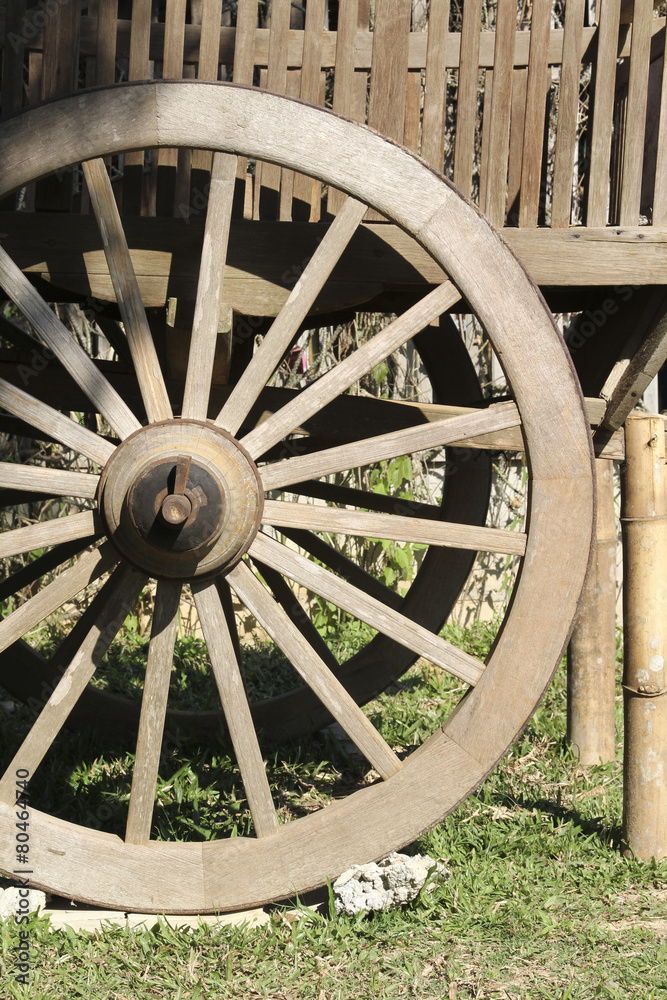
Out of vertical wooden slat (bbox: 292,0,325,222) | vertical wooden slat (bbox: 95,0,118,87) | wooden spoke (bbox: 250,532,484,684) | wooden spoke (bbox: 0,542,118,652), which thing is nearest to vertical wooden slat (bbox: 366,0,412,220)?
vertical wooden slat (bbox: 292,0,325,222)

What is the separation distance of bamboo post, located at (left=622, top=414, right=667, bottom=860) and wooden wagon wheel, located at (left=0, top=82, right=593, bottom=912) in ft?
1.63

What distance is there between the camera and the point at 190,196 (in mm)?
2307

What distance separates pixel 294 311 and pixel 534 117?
87cm

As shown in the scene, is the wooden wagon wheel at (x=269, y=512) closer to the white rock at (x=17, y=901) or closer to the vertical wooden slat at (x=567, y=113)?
the white rock at (x=17, y=901)

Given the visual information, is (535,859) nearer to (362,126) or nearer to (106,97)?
(362,126)

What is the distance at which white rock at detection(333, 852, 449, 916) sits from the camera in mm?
2152

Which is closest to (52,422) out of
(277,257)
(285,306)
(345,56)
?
(285,306)

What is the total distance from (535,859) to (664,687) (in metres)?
0.65

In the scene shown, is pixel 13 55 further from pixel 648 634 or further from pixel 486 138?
pixel 648 634

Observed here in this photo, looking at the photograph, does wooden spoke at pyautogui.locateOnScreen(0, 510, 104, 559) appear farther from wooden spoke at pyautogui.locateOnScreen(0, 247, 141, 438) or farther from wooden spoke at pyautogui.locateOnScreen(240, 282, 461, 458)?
wooden spoke at pyautogui.locateOnScreen(240, 282, 461, 458)

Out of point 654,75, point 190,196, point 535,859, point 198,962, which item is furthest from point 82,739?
point 654,75

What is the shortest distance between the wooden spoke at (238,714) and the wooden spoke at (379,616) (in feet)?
0.65

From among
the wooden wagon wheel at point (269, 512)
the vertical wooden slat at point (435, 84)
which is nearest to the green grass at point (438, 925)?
the wooden wagon wheel at point (269, 512)

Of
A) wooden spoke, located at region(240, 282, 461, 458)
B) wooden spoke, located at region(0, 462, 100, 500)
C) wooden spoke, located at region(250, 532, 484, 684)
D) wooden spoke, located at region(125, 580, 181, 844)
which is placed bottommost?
wooden spoke, located at region(125, 580, 181, 844)
